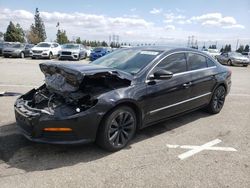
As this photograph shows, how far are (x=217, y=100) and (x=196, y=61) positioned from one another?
49.7 inches

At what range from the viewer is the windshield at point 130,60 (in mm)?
4801

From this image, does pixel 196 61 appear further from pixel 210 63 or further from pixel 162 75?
pixel 162 75

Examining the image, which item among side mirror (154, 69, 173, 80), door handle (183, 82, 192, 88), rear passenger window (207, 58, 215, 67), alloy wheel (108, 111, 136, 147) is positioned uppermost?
rear passenger window (207, 58, 215, 67)

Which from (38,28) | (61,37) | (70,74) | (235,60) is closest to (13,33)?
(61,37)

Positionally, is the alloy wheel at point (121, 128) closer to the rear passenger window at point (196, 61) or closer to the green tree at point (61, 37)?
the rear passenger window at point (196, 61)

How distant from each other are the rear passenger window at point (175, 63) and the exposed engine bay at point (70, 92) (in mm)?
995

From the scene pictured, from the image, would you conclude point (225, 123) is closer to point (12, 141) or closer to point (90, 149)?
point (90, 149)

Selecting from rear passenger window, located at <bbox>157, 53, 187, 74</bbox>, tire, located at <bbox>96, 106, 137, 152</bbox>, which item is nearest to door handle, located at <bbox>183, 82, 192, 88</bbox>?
rear passenger window, located at <bbox>157, 53, 187, 74</bbox>

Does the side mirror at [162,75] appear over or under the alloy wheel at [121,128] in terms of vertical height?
over

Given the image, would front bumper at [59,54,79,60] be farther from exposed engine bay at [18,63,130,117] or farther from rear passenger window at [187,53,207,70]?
exposed engine bay at [18,63,130,117]

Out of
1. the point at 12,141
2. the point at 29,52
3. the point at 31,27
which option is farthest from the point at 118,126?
the point at 31,27

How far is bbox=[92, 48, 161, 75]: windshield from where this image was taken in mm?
4801

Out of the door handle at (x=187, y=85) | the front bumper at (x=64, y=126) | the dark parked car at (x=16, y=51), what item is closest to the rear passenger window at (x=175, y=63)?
the door handle at (x=187, y=85)

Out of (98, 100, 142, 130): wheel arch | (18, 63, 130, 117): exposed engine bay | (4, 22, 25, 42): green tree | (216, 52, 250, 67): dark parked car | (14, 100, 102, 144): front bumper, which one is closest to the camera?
(14, 100, 102, 144): front bumper
